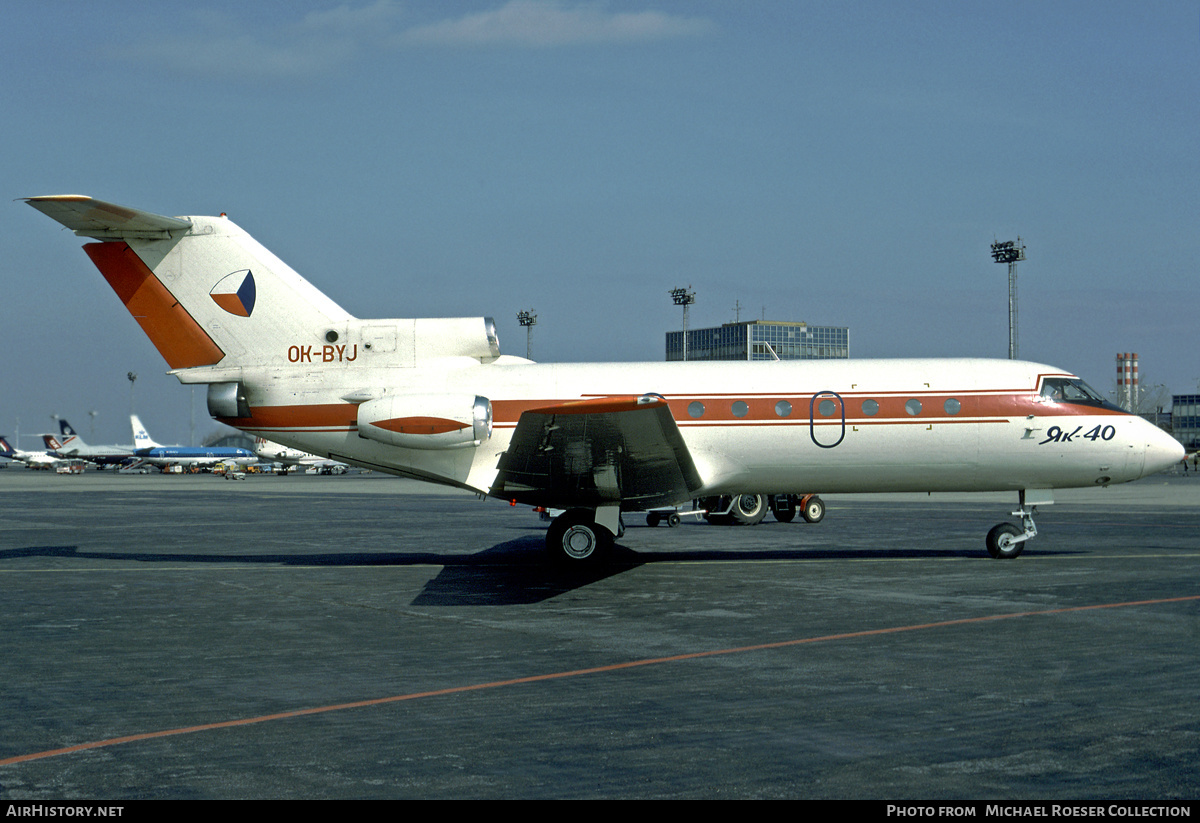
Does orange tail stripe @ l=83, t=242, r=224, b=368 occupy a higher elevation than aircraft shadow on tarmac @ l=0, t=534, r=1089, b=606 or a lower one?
higher

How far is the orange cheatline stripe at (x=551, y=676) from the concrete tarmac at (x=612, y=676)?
0.04m

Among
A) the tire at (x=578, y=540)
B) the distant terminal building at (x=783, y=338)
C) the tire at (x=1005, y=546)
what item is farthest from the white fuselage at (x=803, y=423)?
the distant terminal building at (x=783, y=338)

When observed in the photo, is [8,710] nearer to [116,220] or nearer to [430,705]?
[430,705]

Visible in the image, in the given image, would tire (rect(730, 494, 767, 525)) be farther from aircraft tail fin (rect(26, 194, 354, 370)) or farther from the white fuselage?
aircraft tail fin (rect(26, 194, 354, 370))

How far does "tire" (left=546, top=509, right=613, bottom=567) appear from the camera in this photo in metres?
16.8

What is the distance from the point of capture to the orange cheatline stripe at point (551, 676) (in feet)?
22.3

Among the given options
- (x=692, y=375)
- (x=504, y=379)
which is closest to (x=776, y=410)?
(x=692, y=375)

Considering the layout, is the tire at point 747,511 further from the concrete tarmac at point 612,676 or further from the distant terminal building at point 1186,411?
the distant terminal building at point 1186,411

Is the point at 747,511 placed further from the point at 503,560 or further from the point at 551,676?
the point at 551,676

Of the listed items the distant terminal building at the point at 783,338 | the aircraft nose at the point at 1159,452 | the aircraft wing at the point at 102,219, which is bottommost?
the aircraft nose at the point at 1159,452

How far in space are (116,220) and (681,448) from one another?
1003cm

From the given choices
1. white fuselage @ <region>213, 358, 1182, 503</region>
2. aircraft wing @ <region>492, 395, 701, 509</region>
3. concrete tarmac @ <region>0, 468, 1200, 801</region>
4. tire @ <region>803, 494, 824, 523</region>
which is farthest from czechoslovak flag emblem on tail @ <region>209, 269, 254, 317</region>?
tire @ <region>803, 494, 824, 523</region>

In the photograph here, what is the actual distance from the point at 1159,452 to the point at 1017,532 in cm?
283

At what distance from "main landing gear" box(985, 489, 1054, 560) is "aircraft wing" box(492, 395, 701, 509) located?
18.1 ft
